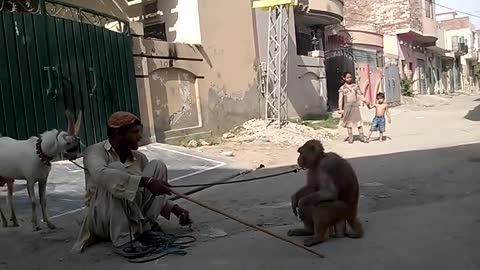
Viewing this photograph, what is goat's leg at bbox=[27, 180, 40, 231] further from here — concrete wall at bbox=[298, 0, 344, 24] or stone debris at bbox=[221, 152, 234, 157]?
concrete wall at bbox=[298, 0, 344, 24]

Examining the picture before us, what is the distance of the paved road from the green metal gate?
3.47m

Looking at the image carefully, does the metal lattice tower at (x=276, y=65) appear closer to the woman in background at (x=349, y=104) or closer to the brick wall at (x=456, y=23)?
the woman in background at (x=349, y=104)

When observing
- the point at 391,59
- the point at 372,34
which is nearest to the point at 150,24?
the point at 372,34

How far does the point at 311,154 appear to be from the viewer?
4086mm

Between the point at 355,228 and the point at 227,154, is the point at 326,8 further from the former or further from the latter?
the point at 355,228

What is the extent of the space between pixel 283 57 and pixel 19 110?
30.8ft

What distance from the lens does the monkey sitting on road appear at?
13.1 feet

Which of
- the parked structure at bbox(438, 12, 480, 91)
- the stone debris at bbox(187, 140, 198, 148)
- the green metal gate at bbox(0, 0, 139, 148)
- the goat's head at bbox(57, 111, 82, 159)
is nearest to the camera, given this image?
the goat's head at bbox(57, 111, 82, 159)

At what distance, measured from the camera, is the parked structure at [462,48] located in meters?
49.5

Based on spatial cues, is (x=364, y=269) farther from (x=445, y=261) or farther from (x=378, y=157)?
(x=378, y=157)

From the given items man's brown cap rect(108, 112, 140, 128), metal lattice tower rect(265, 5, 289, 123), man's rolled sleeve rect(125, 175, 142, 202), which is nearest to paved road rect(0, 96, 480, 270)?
man's rolled sleeve rect(125, 175, 142, 202)

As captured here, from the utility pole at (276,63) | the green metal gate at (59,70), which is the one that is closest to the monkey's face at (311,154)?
the green metal gate at (59,70)

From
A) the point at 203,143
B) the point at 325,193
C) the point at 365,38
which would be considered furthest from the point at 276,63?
the point at 365,38

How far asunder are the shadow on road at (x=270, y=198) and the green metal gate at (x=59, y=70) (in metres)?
2.48
